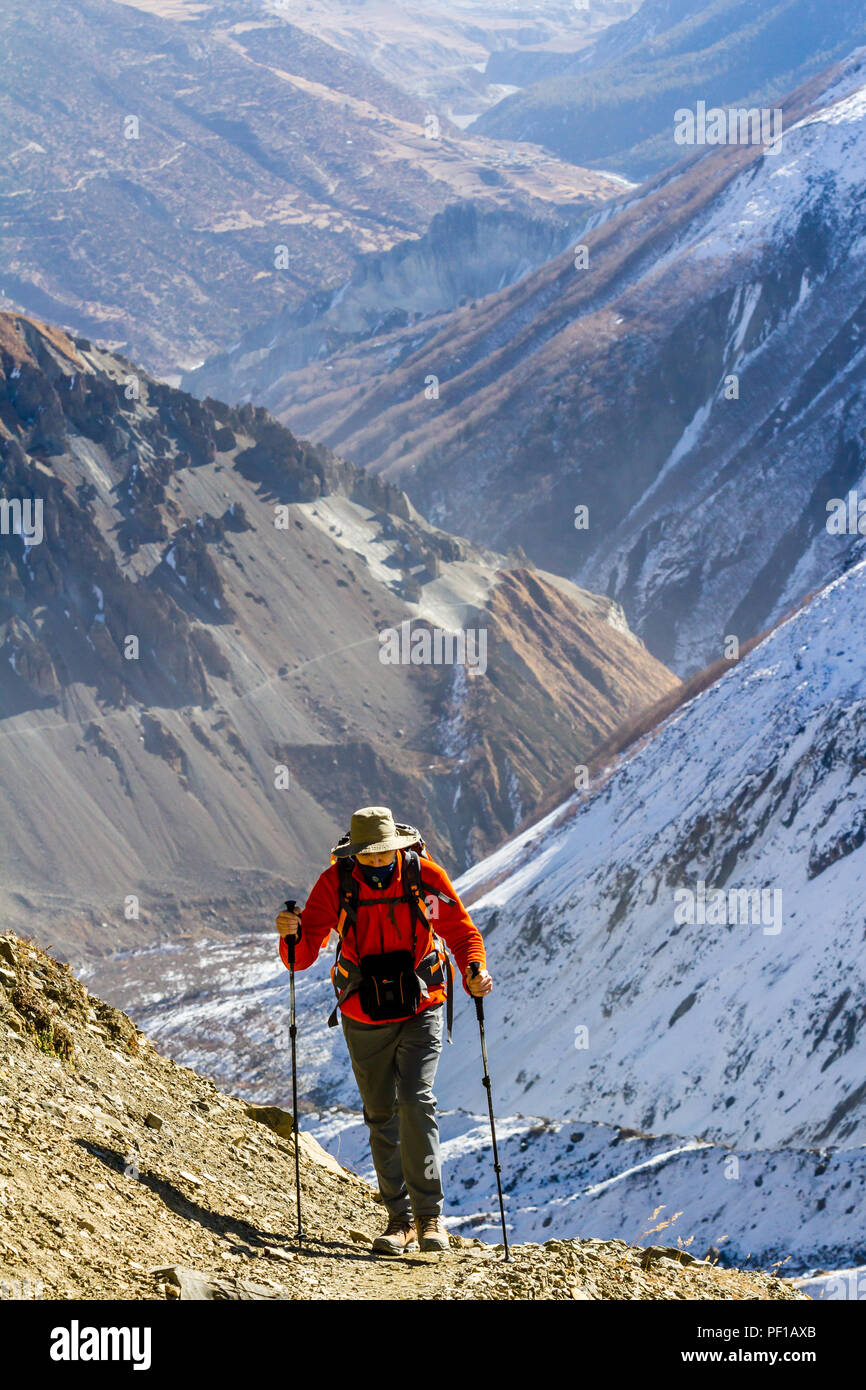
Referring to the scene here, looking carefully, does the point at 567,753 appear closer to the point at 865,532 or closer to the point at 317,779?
the point at 317,779

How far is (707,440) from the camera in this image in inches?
5748

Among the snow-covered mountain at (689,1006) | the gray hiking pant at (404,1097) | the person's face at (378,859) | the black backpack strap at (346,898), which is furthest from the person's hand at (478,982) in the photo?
the snow-covered mountain at (689,1006)

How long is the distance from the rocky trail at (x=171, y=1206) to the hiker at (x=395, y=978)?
46 centimetres

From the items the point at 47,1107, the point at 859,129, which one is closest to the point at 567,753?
the point at 47,1107

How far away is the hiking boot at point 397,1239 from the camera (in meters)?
9.31

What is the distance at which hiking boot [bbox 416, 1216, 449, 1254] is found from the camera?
9460mm

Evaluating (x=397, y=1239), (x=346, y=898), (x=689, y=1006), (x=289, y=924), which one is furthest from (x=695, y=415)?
(x=397, y=1239)

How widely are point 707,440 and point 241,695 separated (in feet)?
236

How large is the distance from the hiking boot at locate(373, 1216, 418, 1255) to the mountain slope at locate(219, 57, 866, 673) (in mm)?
115940

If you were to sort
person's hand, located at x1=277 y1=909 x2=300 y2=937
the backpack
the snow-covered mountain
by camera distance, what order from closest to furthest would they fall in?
the backpack
person's hand, located at x1=277 y1=909 x2=300 y2=937
the snow-covered mountain

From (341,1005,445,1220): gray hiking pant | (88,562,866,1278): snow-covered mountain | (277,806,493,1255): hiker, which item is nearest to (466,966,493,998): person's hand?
(277,806,493,1255): hiker

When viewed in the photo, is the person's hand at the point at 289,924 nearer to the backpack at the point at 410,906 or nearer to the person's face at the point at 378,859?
the backpack at the point at 410,906

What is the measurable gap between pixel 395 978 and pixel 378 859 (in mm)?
724

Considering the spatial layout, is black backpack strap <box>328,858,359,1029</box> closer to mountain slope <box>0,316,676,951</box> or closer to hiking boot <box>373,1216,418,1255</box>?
hiking boot <box>373,1216,418,1255</box>
